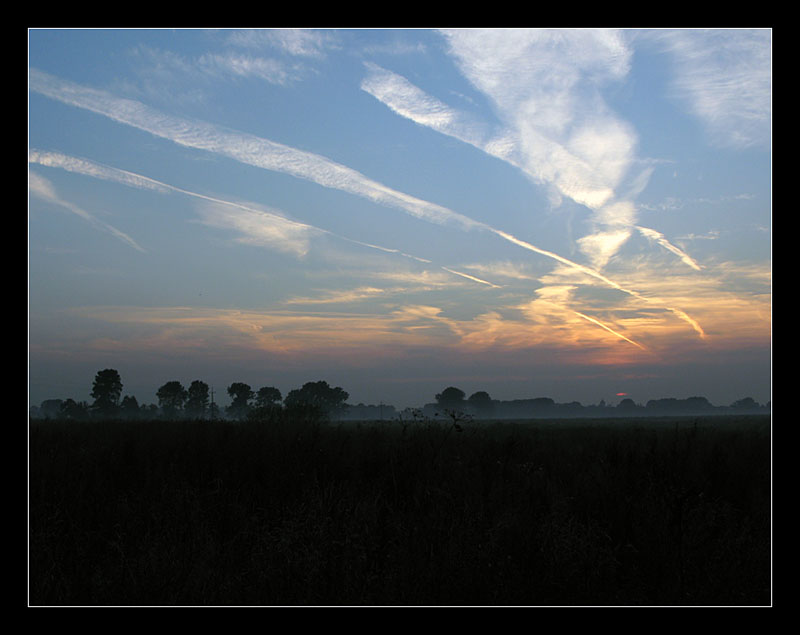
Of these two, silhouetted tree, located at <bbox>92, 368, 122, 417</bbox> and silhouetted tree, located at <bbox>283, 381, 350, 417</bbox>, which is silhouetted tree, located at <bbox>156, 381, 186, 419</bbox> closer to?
silhouetted tree, located at <bbox>92, 368, 122, 417</bbox>

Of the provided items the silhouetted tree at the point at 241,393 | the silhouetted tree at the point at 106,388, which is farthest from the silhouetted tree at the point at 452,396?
the silhouetted tree at the point at 106,388

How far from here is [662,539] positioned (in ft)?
22.2

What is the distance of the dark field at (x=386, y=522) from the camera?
5.79m

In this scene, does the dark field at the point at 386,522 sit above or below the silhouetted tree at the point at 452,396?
above

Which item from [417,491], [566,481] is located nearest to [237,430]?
[417,491]

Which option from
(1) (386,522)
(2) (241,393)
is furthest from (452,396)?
(1) (386,522)

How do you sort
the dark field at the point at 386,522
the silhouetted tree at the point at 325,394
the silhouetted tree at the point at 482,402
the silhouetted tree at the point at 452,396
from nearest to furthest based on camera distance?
the dark field at the point at 386,522, the silhouetted tree at the point at 325,394, the silhouetted tree at the point at 452,396, the silhouetted tree at the point at 482,402

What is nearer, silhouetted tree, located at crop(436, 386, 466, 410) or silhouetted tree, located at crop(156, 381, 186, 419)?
silhouetted tree, located at crop(156, 381, 186, 419)

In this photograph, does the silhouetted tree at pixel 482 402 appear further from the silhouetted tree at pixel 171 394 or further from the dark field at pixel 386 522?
the dark field at pixel 386 522

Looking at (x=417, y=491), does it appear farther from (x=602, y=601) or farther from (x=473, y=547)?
(x=602, y=601)

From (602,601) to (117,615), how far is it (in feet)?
15.5

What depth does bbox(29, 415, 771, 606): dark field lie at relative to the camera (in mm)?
5793

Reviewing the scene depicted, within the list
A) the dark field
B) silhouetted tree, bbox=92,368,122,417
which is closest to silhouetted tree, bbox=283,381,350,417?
silhouetted tree, bbox=92,368,122,417
